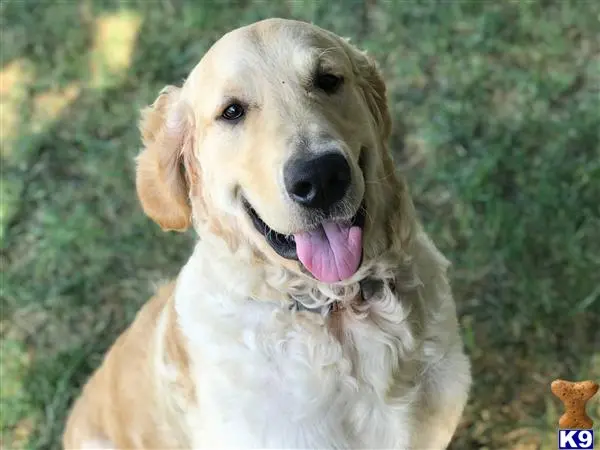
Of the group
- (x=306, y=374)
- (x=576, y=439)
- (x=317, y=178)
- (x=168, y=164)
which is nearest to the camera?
(x=317, y=178)

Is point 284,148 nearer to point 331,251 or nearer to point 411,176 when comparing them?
point 331,251

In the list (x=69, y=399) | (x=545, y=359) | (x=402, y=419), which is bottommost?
(x=69, y=399)

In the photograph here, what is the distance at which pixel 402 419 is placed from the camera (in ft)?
8.16

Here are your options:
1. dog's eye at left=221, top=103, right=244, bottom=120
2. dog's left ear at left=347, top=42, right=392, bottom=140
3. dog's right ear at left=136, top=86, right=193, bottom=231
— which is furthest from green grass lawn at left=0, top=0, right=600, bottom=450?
dog's eye at left=221, top=103, right=244, bottom=120

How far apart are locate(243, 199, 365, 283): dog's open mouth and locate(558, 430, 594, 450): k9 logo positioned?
2.78ft

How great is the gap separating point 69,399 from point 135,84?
214 centimetres

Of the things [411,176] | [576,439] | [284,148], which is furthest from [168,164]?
[411,176]

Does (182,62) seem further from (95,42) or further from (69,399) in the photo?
(69,399)

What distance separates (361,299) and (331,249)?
25 cm

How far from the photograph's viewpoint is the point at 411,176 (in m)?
4.21

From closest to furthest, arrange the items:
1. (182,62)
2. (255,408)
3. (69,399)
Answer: (255,408)
(69,399)
(182,62)

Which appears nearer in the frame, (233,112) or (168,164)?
(233,112)

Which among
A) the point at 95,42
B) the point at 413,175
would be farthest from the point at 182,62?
the point at 413,175

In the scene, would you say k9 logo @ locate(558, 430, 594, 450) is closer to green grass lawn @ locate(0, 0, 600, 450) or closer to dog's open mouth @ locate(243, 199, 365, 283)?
dog's open mouth @ locate(243, 199, 365, 283)
